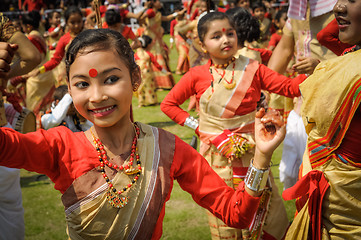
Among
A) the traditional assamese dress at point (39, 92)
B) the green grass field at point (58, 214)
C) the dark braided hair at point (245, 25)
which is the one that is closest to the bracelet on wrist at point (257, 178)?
the green grass field at point (58, 214)

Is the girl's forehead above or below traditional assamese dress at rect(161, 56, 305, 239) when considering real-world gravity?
above

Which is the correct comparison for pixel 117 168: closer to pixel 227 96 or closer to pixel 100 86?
pixel 100 86

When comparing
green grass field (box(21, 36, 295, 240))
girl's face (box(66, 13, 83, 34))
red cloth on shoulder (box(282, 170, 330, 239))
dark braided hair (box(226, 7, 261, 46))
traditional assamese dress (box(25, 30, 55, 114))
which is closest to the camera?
red cloth on shoulder (box(282, 170, 330, 239))

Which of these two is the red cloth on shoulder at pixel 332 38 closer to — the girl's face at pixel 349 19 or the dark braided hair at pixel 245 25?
the girl's face at pixel 349 19

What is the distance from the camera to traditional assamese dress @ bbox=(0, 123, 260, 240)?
1725mm

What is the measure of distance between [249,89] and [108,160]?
162cm

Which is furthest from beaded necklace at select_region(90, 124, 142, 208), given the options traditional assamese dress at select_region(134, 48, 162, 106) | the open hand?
traditional assamese dress at select_region(134, 48, 162, 106)

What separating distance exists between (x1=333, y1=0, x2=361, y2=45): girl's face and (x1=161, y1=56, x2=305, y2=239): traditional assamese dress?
3.19 feet

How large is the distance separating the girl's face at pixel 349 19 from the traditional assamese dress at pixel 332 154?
0.38ft

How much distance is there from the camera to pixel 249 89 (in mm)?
3135

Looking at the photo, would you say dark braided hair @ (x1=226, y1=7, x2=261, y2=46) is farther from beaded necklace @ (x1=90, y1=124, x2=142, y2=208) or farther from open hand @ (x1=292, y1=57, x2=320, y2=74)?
beaded necklace @ (x1=90, y1=124, x2=142, y2=208)

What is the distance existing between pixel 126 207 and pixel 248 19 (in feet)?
12.1

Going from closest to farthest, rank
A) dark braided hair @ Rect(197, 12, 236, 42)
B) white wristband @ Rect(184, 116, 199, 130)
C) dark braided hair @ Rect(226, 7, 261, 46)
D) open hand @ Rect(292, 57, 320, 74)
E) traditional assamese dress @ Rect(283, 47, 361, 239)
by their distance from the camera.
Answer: traditional assamese dress @ Rect(283, 47, 361, 239) < open hand @ Rect(292, 57, 320, 74) < dark braided hair @ Rect(197, 12, 236, 42) < white wristband @ Rect(184, 116, 199, 130) < dark braided hair @ Rect(226, 7, 261, 46)

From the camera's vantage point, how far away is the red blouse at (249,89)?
311cm
